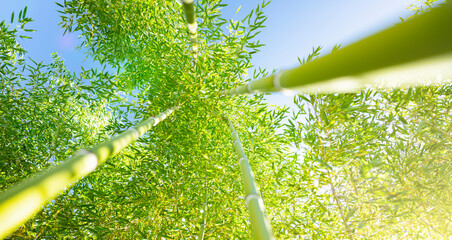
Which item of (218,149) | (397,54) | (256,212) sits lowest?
(256,212)

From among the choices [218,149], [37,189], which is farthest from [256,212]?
[218,149]

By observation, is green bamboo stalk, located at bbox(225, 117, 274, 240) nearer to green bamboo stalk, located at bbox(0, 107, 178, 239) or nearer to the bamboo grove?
the bamboo grove

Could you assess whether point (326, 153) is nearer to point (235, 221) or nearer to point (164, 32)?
point (235, 221)

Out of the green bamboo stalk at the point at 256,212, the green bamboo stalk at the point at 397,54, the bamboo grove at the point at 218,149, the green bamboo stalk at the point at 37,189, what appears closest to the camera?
the green bamboo stalk at the point at 397,54

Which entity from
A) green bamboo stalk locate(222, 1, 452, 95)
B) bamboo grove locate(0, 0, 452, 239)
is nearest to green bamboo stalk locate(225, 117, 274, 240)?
bamboo grove locate(0, 0, 452, 239)

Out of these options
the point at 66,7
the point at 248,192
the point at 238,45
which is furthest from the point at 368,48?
the point at 66,7

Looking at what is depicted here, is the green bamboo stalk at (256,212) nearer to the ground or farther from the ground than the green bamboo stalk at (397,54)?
nearer to the ground

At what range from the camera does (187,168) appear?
2781 millimetres

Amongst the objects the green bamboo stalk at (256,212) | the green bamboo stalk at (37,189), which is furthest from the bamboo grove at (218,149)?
the green bamboo stalk at (37,189)

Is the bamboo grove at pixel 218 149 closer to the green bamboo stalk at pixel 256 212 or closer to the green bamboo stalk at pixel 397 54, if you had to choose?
the green bamboo stalk at pixel 256 212

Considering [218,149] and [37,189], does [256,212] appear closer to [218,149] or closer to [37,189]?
[37,189]

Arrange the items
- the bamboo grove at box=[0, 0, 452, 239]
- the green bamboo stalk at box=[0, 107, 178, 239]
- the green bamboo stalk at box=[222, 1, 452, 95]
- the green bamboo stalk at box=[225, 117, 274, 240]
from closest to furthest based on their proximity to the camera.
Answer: the green bamboo stalk at box=[222, 1, 452, 95]
the green bamboo stalk at box=[0, 107, 178, 239]
the green bamboo stalk at box=[225, 117, 274, 240]
the bamboo grove at box=[0, 0, 452, 239]

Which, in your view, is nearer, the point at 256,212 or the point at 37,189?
the point at 37,189

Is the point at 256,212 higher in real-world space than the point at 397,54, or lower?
lower
